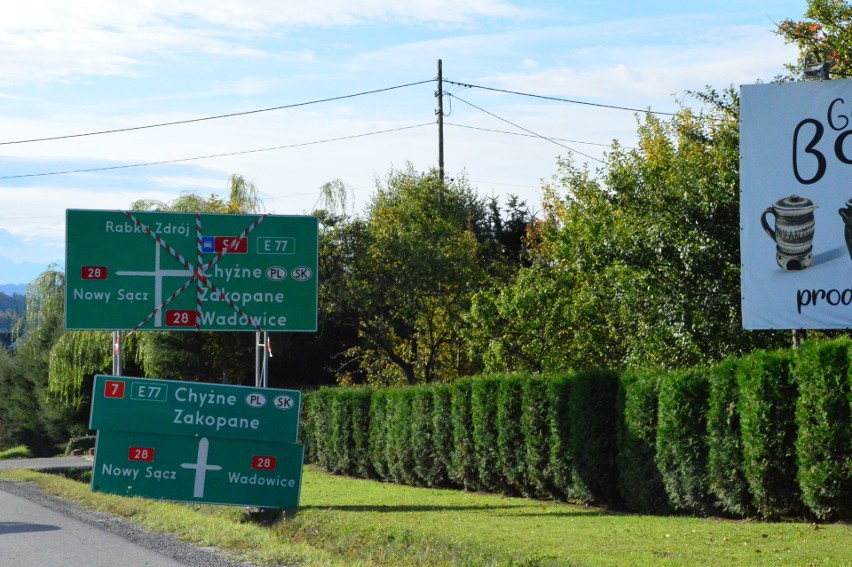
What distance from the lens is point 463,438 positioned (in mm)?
21484

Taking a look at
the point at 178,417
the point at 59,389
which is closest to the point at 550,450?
the point at 178,417

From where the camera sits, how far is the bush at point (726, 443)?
13.8 m

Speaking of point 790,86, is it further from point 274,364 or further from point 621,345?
point 274,364

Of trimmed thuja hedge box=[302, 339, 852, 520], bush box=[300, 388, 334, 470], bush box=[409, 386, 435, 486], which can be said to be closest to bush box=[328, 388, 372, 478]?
bush box=[300, 388, 334, 470]

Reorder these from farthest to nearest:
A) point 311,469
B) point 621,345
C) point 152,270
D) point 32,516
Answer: point 311,469, point 621,345, point 152,270, point 32,516

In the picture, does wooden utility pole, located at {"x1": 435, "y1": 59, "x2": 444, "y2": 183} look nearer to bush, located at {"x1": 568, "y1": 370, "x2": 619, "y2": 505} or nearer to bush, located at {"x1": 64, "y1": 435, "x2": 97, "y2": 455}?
bush, located at {"x1": 64, "y1": 435, "x2": 97, "y2": 455}

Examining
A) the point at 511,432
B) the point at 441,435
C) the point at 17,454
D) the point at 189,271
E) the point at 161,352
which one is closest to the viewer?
the point at 189,271

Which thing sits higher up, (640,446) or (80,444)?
(640,446)

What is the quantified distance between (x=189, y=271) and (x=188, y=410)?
2833 millimetres

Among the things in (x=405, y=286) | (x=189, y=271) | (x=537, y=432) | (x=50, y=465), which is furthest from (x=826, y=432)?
(x=50, y=465)

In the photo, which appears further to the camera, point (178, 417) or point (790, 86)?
point (178, 417)

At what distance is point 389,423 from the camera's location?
24859mm

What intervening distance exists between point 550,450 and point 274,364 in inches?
1065

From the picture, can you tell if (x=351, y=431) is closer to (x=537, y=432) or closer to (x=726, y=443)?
(x=537, y=432)
